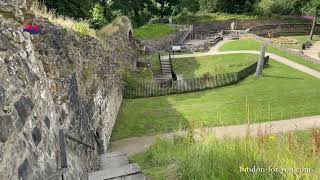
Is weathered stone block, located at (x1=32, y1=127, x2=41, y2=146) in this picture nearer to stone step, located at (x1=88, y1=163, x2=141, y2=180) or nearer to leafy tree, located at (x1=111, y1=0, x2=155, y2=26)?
stone step, located at (x1=88, y1=163, x2=141, y2=180)

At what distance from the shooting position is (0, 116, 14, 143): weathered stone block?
16.1 ft

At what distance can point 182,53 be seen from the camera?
130ft

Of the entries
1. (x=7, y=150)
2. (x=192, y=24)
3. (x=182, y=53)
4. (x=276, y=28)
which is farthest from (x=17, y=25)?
(x=276, y=28)

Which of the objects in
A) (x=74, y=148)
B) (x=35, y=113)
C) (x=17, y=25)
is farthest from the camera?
(x=74, y=148)

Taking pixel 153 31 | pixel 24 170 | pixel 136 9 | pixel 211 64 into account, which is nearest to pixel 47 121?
pixel 24 170

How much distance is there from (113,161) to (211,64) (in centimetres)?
2309

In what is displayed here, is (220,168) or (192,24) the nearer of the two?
(220,168)

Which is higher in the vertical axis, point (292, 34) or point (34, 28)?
point (34, 28)

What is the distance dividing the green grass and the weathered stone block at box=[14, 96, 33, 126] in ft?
113

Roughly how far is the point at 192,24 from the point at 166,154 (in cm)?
4503

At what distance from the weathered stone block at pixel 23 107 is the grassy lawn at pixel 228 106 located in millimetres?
9971

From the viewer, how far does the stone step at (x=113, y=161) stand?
11.0m

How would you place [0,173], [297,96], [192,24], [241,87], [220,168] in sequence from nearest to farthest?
[0,173] → [220,168] → [297,96] → [241,87] → [192,24]

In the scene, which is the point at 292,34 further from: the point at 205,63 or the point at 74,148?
the point at 74,148
